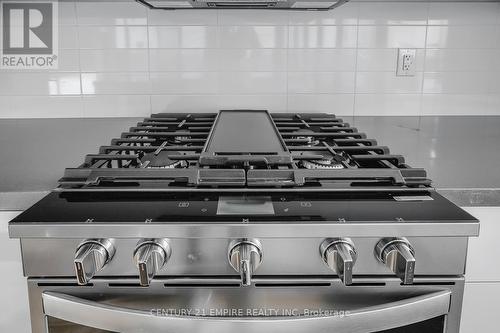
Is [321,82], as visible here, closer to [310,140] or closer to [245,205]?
[310,140]

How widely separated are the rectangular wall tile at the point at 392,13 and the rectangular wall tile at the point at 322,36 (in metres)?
0.06

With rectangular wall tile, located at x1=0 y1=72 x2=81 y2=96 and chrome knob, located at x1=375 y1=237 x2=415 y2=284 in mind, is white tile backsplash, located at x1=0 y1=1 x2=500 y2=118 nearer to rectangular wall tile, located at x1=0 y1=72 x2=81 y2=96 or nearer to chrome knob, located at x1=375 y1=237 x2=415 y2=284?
rectangular wall tile, located at x1=0 y1=72 x2=81 y2=96

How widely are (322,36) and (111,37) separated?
71 cm

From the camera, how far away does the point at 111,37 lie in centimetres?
140

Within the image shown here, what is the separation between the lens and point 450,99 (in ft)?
4.88

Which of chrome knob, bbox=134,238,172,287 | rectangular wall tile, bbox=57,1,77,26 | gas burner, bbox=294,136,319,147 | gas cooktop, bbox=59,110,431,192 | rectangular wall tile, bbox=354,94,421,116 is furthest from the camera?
rectangular wall tile, bbox=354,94,421,116

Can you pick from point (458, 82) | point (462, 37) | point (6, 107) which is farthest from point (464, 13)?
point (6, 107)

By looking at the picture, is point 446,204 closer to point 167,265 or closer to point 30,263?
point 167,265

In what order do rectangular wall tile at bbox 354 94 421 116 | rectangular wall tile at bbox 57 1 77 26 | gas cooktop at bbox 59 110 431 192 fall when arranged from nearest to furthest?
gas cooktop at bbox 59 110 431 192
rectangular wall tile at bbox 57 1 77 26
rectangular wall tile at bbox 354 94 421 116

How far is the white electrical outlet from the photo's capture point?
1.44 metres

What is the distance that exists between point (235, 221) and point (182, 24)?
977mm

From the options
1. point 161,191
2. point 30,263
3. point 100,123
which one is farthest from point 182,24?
point 30,263

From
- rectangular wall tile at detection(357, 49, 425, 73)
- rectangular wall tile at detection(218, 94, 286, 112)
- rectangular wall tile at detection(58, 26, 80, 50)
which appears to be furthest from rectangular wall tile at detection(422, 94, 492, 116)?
rectangular wall tile at detection(58, 26, 80, 50)

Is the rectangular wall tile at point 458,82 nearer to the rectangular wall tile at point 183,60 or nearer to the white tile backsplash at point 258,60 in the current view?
the white tile backsplash at point 258,60
